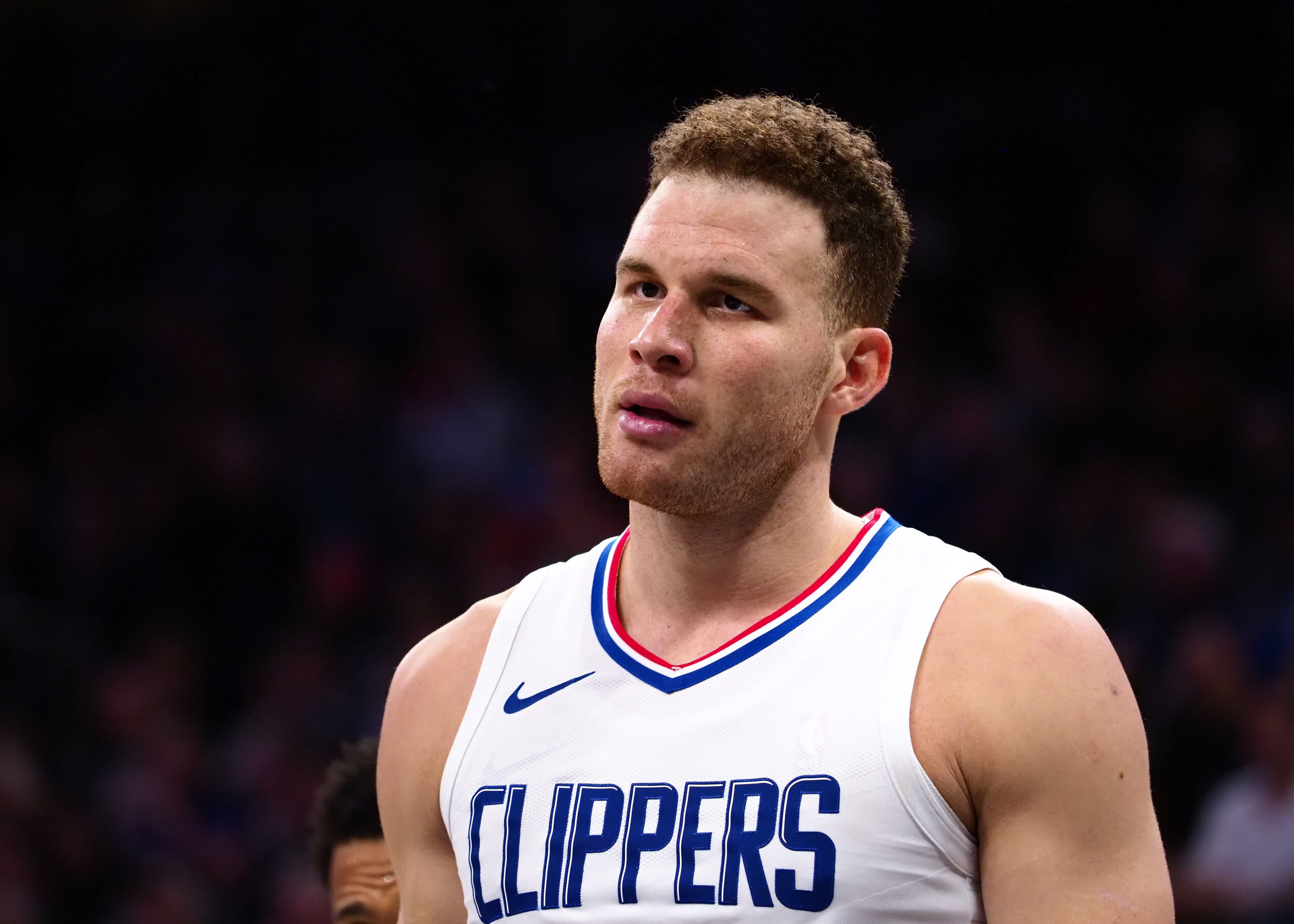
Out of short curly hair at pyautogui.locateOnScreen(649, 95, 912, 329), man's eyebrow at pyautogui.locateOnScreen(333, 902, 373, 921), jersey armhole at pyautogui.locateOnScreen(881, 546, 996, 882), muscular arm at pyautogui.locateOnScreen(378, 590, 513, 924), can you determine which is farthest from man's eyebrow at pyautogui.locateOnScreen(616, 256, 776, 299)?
man's eyebrow at pyautogui.locateOnScreen(333, 902, 373, 921)

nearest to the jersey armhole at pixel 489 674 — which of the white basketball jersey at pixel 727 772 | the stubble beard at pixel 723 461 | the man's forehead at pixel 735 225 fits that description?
the white basketball jersey at pixel 727 772

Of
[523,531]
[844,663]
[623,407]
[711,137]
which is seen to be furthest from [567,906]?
[523,531]

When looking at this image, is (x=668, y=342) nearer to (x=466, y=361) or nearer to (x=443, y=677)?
(x=443, y=677)

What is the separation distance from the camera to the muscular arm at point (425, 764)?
2.55m

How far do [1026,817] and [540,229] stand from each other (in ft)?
20.0

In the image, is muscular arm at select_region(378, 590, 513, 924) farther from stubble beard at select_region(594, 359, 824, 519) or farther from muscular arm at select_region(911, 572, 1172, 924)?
muscular arm at select_region(911, 572, 1172, 924)

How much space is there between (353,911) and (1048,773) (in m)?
1.57

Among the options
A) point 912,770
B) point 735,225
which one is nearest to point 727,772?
point 912,770

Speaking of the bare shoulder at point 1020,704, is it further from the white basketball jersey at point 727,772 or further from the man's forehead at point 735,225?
the man's forehead at point 735,225

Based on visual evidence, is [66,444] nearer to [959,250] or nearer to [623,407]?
[959,250]

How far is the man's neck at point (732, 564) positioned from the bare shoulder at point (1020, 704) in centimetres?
30

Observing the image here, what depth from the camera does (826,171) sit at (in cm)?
247

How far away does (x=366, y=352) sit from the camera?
7.71m

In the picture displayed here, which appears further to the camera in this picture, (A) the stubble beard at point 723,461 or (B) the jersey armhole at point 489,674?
(B) the jersey armhole at point 489,674
